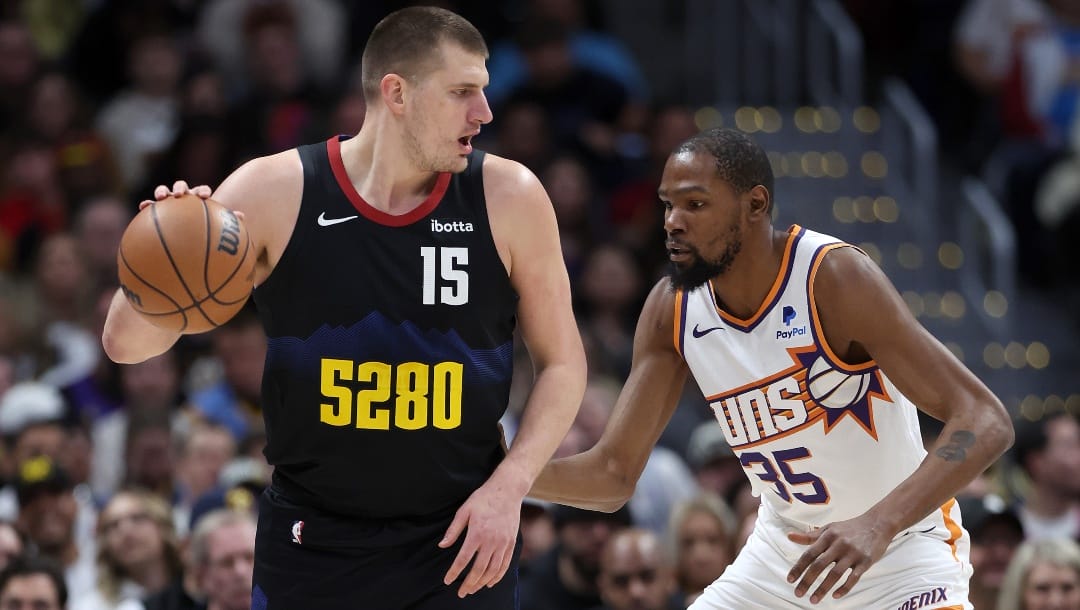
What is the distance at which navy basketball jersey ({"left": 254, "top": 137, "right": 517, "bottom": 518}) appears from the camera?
4785 mm

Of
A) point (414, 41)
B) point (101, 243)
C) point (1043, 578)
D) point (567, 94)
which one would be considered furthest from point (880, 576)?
point (567, 94)

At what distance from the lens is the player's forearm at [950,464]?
16.3ft

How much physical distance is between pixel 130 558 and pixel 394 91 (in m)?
4.40

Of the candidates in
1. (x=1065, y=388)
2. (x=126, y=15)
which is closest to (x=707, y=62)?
(x=1065, y=388)

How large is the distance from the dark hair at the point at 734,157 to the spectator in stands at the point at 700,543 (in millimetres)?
3352

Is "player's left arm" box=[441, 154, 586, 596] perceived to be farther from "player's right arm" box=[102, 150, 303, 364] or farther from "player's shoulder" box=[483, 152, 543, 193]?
"player's right arm" box=[102, 150, 303, 364]

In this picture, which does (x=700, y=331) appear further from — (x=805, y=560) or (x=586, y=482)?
(x=805, y=560)

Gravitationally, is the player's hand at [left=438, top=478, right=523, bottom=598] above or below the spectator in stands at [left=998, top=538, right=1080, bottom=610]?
above

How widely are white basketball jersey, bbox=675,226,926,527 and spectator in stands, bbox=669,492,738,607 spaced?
9.74 ft

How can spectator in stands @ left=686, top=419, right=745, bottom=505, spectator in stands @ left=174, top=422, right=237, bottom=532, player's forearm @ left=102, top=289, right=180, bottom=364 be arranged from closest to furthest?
player's forearm @ left=102, top=289, right=180, bottom=364 < spectator in stands @ left=174, top=422, right=237, bottom=532 < spectator in stands @ left=686, top=419, right=745, bottom=505

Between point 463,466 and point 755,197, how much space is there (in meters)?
1.41

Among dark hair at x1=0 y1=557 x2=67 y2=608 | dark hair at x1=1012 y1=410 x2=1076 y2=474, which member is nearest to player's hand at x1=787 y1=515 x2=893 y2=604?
dark hair at x1=0 y1=557 x2=67 y2=608

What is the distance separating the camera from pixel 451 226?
4.90 m

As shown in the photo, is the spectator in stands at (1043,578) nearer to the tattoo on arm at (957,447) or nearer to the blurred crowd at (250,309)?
the blurred crowd at (250,309)
